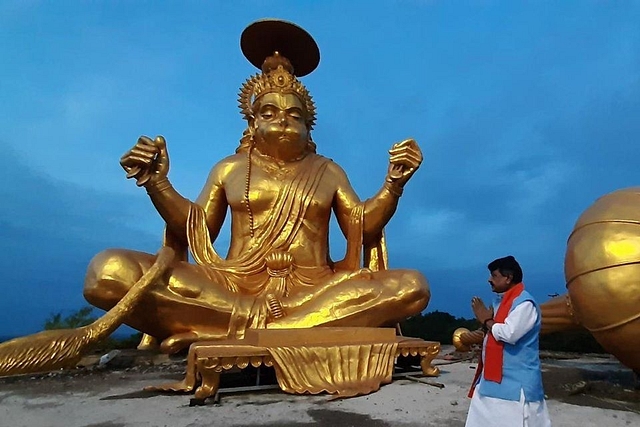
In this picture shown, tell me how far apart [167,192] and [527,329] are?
3.80 metres

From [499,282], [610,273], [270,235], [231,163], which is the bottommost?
[499,282]

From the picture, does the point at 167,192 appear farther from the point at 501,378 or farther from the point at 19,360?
the point at 501,378

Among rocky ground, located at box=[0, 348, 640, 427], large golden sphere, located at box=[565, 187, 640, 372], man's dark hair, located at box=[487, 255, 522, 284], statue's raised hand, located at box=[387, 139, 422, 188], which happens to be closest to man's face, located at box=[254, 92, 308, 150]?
statue's raised hand, located at box=[387, 139, 422, 188]

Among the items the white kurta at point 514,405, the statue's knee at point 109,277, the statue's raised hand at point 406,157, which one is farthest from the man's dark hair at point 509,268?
the statue's knee at point 109,277

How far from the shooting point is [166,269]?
454 centimetres

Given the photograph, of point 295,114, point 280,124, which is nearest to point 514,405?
point 280,124

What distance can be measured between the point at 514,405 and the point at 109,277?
11.1 feet

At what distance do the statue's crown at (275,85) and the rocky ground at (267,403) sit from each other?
2843mm

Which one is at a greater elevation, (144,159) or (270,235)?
(144,159)

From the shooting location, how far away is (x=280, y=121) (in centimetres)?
559

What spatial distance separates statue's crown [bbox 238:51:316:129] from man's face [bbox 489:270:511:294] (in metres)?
3.87

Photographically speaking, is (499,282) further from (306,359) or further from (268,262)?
(268,262)

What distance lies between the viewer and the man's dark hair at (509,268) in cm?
227

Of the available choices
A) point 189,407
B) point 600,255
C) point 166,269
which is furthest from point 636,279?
point 166,269
